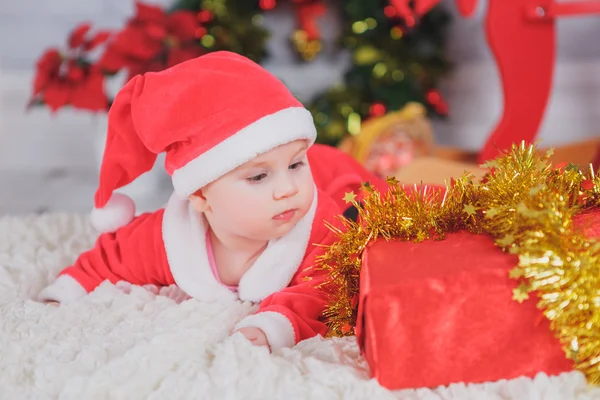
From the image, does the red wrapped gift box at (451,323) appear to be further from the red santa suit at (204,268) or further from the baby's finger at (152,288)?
the baby's finger at (152,288)

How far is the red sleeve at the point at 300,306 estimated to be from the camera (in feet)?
3.12

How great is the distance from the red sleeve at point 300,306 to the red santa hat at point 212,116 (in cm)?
17

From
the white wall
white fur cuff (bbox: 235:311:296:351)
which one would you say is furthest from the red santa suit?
the white wall

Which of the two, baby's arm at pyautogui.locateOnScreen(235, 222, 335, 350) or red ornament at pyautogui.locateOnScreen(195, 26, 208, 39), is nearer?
baby's arm at pyautogui.locateOnScreen(235, 222, 335, 350)

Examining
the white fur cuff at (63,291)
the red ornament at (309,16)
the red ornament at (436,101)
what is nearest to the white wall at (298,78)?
the red ornament at (309,16)

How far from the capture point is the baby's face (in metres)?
0.96

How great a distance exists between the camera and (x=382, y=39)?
2357 millimetres

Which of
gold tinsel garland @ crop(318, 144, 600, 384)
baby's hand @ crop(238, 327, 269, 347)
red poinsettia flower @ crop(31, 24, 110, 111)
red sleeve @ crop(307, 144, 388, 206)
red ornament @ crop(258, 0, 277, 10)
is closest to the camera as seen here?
gold tinsel garland @ crop(318, 144, 600, 384)

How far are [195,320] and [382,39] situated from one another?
5.22 ft

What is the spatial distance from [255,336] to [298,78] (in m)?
1.87

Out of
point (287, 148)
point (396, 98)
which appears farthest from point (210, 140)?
point (396, 98)

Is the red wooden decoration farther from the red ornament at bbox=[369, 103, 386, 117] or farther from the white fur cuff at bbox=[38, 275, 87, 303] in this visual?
the white fur cuff at bbox=[38, 275, 87, 303]

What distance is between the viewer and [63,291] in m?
1.15

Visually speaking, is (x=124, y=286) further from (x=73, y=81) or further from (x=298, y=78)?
(x=298, y=78)
